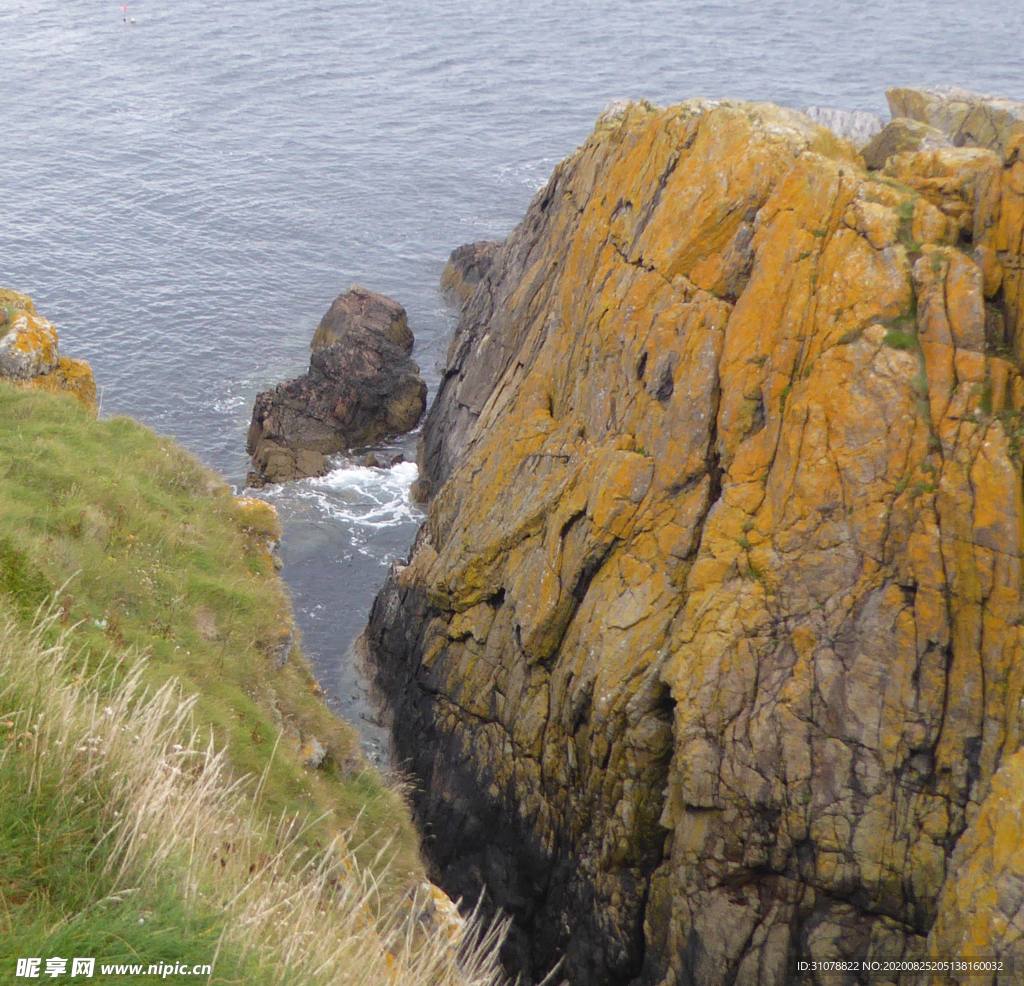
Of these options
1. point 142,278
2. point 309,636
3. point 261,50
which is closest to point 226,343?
point 142,278

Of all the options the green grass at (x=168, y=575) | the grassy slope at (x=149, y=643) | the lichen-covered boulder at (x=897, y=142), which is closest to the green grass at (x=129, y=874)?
the grassy slope at (x=149, y=643)

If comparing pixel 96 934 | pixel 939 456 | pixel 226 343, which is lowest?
pixel 226 343

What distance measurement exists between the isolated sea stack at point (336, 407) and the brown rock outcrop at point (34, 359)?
12.6 m

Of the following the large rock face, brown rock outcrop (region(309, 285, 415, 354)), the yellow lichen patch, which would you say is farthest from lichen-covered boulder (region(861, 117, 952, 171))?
brown rock outcrop (region(309, 285, 415, 354))

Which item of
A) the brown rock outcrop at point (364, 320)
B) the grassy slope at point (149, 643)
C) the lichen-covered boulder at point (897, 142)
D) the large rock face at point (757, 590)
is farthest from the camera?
the brown rock outcrop at point (364, 320)

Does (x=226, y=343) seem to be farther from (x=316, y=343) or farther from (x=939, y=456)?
(x=939, y=456)

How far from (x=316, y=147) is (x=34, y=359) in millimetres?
52573

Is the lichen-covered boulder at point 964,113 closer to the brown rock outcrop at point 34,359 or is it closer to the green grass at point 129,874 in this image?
the brown rock outcrop at point 34,359

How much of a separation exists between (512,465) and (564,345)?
343cm

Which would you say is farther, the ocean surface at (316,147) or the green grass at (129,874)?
the ocean surface at (316,147)

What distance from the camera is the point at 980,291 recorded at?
15906mm

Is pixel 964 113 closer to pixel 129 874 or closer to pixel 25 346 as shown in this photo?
pixel 25 346

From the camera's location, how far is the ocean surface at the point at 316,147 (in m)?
41.4

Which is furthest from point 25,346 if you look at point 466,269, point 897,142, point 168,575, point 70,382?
point 466,269
